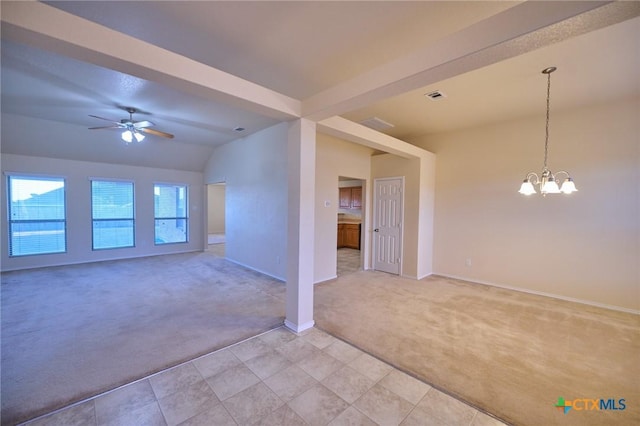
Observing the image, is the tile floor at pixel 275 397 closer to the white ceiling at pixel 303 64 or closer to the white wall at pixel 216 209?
A: the white ceiling at pixel 303 64

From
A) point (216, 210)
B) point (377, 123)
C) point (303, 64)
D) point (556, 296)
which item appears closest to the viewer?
point (303, 64)

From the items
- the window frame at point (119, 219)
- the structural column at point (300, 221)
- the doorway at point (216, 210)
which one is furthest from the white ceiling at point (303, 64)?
the doorway at point (216, 210)

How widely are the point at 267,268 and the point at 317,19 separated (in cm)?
429

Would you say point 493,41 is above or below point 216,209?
above

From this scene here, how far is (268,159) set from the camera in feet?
16.8

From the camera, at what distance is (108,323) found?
307cm

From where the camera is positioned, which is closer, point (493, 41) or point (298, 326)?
point (493, 41)

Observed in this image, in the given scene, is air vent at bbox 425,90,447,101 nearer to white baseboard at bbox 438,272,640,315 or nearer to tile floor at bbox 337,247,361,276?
white baseboard at bbox 438,272,640,315

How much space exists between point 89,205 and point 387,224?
6934 mm

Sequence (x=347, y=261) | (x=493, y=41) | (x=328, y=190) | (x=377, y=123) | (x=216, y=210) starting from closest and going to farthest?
(x=493, y=41) → (x=377, y=123) → (x=328, y=190) → (x=347, y=261) → (x=216, y=210)

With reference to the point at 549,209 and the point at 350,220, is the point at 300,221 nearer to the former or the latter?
the point at 549,209

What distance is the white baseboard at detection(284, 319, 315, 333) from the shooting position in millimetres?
2920

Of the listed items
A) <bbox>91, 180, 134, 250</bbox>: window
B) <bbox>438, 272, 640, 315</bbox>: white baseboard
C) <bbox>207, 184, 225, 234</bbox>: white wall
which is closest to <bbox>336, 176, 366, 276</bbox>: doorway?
<bbox>438, 272, 640, 315</bbox>: white baseboard

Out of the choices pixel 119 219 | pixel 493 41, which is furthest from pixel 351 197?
pixel 493 41
